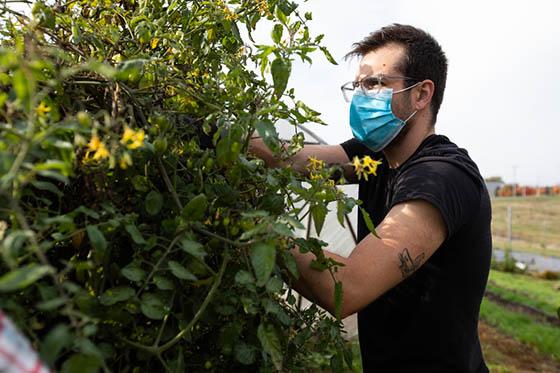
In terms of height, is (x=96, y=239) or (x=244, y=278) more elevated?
(x=96, y=239)

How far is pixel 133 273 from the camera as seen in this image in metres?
0.85

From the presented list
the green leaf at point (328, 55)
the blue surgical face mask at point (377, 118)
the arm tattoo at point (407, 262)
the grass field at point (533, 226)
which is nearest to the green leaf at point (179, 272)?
the green leaf at point (328, 55)

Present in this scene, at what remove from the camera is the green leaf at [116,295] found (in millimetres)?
826

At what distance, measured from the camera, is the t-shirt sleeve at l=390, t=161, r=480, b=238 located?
1.65m

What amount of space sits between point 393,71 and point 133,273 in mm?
1694

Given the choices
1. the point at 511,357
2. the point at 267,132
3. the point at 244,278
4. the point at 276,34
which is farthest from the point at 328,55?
the point at 511,357

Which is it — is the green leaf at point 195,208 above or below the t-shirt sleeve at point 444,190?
above

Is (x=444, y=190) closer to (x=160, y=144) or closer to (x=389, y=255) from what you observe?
(x=389, y=255)

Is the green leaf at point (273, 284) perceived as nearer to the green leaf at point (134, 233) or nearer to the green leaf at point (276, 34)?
the green leaf at point (134, 233)

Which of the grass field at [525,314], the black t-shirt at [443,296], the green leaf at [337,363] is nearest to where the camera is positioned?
the green leaf at [337,363]

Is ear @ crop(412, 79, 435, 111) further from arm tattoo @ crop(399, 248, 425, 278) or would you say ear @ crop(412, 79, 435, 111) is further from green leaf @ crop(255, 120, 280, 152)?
green leaf @ crop(255, 120, 280, 152)

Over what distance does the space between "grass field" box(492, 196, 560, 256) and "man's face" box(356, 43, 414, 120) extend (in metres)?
20.0

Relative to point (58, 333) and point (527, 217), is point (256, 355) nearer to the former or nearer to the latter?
point (58, 333)

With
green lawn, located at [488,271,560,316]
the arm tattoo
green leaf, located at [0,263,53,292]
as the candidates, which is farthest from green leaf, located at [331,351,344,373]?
green lawn, located at [488,271,560,316]
